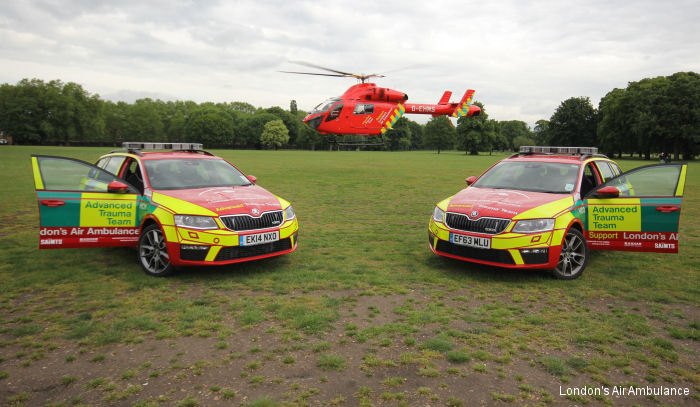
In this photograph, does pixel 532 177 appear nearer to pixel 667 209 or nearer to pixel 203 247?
pixel 667 209

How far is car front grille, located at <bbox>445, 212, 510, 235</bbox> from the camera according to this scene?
5977mm

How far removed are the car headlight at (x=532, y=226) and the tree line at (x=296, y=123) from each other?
75.4ft

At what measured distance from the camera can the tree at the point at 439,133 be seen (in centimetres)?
11506

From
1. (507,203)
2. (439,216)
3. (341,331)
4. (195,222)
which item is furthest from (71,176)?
(507,203)

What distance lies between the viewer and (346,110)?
24969 mm

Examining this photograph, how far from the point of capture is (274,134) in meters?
111

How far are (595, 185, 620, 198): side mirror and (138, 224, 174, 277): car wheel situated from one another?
262 inches

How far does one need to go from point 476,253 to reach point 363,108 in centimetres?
2027

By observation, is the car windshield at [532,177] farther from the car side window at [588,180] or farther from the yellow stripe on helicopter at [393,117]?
the yellow stripe on helicopter at [393,117]

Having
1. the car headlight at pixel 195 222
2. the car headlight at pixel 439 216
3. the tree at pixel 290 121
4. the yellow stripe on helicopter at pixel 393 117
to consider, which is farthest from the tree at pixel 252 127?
the car headlight at pixel 195 222

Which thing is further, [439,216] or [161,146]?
[161,146]

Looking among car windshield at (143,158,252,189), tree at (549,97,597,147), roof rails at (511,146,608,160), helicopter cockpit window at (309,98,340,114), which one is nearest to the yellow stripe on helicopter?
helicopter cockpit window at (309,98,340,114)

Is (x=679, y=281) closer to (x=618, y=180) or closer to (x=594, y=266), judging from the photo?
(x=594, y=266)

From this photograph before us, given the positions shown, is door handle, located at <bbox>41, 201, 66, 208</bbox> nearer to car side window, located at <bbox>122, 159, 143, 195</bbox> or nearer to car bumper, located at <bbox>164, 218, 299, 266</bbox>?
car side window, located at <bbox>122, 159, 143, 195</bbox>
